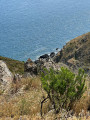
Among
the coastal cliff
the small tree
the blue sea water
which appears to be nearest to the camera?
the coastal cliff

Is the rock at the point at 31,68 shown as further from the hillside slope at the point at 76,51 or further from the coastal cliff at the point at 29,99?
the hillside slope at the point at 76,51

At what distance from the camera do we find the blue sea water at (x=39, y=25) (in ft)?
172

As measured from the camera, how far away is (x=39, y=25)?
66.6 meters

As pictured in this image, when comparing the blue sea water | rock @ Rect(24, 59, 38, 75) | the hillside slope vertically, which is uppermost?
the blue sea water

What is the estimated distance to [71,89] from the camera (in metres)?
3.95

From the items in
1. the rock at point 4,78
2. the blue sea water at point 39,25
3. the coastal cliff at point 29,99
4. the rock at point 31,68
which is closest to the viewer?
the coastal cliff at point 29,99

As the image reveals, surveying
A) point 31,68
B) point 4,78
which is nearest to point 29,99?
point 4,78

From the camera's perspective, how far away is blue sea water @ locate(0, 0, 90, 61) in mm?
52353

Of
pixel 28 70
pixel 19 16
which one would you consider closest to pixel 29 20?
pixel 19 16

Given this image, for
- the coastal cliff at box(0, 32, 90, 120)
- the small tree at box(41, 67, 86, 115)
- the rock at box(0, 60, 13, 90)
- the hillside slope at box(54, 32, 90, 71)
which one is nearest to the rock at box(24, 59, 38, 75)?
the coastal cliff at box(0, 32, 90, 120)

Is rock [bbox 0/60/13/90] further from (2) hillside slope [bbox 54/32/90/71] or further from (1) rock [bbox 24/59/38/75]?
(2) hillside slope [bbox 54/32/90/71]

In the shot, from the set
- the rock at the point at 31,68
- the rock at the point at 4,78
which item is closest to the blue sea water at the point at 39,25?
the rock at the point at 31,68

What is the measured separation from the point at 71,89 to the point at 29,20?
2747 inches

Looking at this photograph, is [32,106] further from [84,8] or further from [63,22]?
[84,8]
